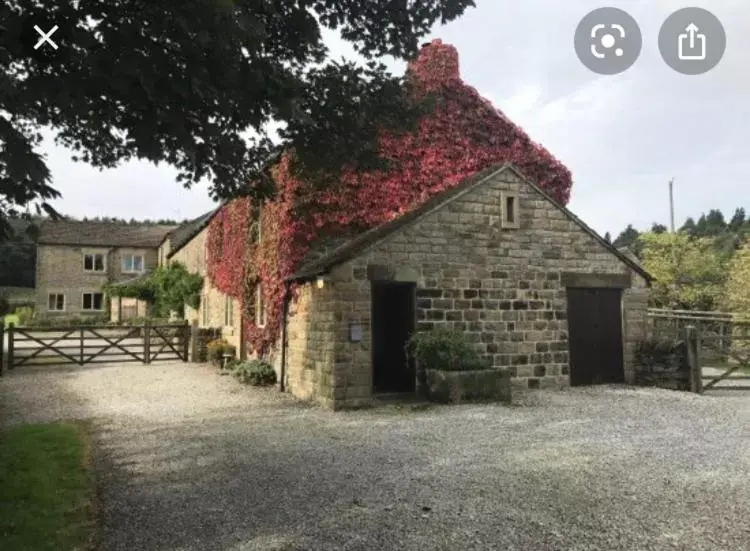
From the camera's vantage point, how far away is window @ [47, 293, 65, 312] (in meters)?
43.8

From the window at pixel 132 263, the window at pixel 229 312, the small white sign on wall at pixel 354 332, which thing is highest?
the window at pixel 132 263

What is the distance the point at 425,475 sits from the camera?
644 cm

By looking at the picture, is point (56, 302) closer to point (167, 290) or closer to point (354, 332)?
point (167, 290)

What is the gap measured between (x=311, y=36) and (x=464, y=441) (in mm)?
5595

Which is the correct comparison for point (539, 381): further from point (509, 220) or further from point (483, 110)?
point (483, 110)

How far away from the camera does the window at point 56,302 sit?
144 feet

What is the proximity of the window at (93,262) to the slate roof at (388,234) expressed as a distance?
3710 cm

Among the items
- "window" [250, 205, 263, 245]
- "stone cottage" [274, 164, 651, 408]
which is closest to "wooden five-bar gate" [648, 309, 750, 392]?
"stone cottage" [274, 164, 651, 408]

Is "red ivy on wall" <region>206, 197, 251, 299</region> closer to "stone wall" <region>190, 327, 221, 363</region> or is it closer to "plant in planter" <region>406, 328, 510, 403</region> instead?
"stone wall" <region>190, 327, 221, 363</region>

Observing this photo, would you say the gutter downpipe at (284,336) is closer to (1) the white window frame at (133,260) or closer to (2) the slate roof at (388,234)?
(2) the slate roof at (388,234)

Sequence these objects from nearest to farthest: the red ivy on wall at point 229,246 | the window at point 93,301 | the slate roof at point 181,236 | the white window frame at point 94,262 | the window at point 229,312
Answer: the red ivy on wall at point 229,246 < the window at point 229,312 < the slate roof at point 181,236 < the white window frame at point 94,262 < the window at point 93,301

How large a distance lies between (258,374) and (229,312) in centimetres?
627

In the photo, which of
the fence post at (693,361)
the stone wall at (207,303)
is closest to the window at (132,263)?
the stone wall at (207,303)

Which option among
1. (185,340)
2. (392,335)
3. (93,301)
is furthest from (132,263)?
(392,335)
